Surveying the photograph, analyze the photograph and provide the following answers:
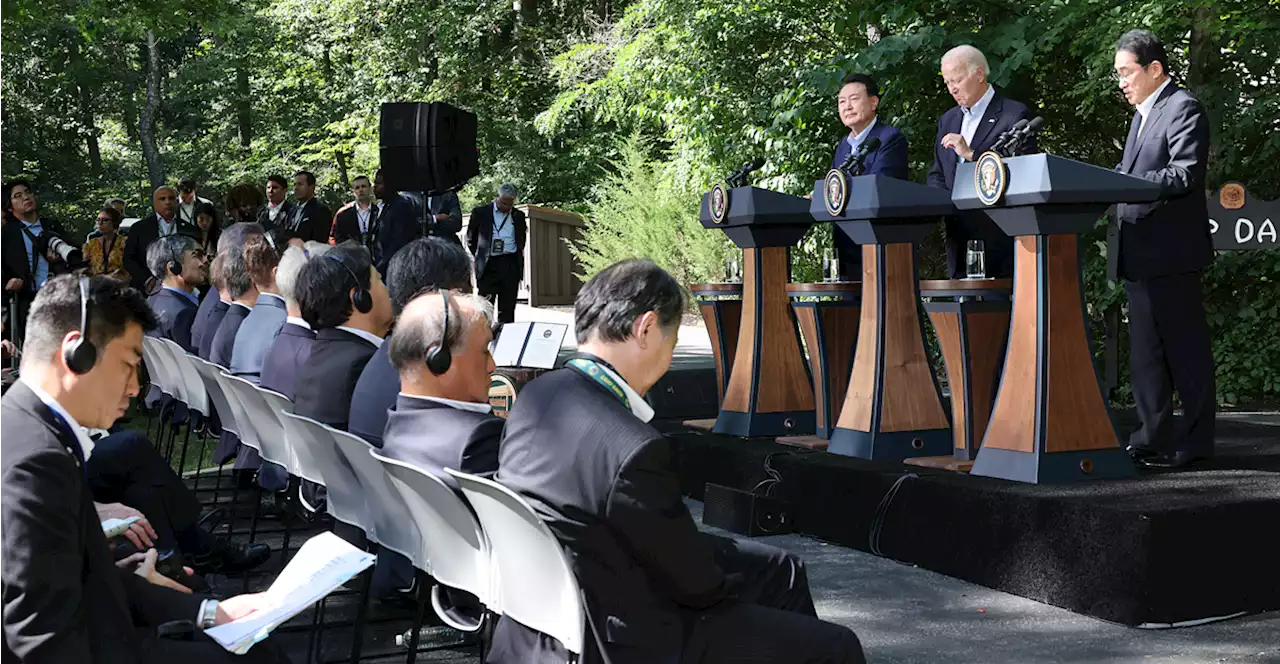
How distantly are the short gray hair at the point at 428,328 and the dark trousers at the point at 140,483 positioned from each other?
1.45m

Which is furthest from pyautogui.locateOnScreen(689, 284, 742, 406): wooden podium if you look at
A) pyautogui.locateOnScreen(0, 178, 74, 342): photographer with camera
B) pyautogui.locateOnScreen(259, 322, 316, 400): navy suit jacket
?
pyautogui.locateOnScreen(0, 178, 74, 342): photographer with camera

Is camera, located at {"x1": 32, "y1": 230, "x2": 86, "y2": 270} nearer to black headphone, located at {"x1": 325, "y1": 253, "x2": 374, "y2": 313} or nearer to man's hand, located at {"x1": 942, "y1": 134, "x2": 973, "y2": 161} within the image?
black headphone, located at {"x1": 325, "y1": 253, "x2": 374, "y2": 313}

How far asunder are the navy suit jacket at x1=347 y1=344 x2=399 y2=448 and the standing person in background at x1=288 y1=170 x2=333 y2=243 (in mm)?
9735

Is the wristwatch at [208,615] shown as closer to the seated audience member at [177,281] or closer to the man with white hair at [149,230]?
the seated audience member at [177,281]

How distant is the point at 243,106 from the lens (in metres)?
35.4

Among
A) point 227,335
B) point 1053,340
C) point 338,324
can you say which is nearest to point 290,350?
point 338,324

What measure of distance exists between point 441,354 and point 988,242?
11.9 feet

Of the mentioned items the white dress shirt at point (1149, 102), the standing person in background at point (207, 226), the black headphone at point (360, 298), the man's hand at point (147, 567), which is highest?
the white dress shirt at point (1149, 102)

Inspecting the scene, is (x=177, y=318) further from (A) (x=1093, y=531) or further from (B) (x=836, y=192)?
(A) (x=1093, y=531)

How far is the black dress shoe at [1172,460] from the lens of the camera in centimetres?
572

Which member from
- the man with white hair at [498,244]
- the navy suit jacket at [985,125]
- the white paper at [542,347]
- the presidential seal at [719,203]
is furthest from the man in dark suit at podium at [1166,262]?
the man with white hair at [498,244]

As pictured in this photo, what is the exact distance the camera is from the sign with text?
695 centimetres

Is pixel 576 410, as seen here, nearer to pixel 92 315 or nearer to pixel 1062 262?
pixel 92 315

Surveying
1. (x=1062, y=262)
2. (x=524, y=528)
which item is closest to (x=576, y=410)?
(x=524, y=528)
